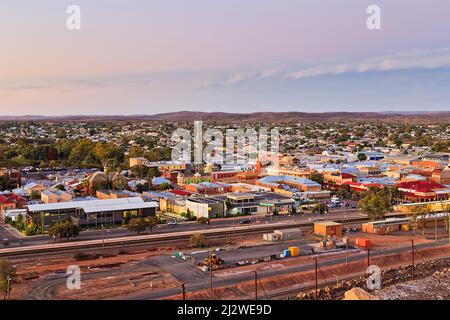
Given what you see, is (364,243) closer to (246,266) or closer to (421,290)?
(246,266)

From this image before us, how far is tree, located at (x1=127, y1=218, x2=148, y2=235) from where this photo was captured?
2812cm

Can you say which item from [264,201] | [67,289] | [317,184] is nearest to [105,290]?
[67,289]

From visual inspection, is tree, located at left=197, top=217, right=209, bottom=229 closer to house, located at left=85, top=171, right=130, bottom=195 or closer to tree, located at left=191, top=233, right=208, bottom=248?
tree, located at left=191, top=233, right=208, bottom=248

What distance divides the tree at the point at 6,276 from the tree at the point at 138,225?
9.08m

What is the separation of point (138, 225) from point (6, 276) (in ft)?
32.5

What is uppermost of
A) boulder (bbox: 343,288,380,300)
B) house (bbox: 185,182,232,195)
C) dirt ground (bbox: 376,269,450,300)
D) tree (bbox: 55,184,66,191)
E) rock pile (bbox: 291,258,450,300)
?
boulder (bbox: 343,288,380,300)

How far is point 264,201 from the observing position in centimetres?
3578

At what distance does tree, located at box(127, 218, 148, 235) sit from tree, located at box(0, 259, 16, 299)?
9075 mm

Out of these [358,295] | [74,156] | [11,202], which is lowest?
[11,202]

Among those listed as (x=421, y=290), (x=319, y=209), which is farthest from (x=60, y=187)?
(x=421, y=290)

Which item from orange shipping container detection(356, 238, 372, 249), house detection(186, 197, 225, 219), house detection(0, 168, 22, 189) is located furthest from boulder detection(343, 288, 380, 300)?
house detection(0, 168, 22, 189)

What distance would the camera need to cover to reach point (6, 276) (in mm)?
18703

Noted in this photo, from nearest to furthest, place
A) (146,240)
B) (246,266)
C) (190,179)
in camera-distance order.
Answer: (246,266), (146,240), (190,179)
